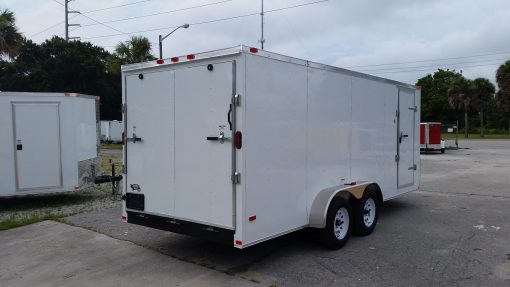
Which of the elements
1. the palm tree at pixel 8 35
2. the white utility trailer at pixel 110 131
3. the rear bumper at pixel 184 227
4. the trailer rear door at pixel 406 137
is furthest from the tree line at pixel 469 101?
the rear bumper at pixel 184 227

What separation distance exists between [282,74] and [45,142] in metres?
6.61

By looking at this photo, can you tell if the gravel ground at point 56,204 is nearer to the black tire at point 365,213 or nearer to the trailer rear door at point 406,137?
the black tire at point 365,213

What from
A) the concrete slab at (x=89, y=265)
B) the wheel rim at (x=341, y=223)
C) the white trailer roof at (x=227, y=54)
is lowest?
the concrete slab at (x=89, y=265)

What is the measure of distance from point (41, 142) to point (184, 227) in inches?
225

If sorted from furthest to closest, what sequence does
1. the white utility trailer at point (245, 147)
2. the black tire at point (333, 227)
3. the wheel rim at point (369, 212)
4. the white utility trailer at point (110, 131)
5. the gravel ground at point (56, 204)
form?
the white utility trailer at point (110, 131) → the gravel ground at point (56, 204) → the wheel rim at point (369, 212) → the black tire at point (333, 227) → the white utility trailer at point (245, 147)

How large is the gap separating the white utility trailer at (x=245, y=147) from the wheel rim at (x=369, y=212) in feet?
0.05

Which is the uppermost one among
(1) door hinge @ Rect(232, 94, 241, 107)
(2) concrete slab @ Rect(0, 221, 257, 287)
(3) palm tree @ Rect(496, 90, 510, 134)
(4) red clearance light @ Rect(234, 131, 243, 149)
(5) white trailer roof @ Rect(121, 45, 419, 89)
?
(3) palm tree @ Rect(496, 90, 510, 134)

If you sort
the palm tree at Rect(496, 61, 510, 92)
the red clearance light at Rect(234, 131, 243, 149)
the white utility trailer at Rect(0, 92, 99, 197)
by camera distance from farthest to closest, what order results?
the palm tree at Rect(496, 61, 510, 92) < the white utility trailer at Rect(0, 92, 99, 197) < the red clearance light at Rect(234, 131, 243, 149)

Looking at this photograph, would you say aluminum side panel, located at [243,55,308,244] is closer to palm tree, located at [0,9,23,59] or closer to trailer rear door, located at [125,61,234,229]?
trailer rear door, located at [125,61,234,229]

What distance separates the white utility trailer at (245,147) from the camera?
16.9 ft

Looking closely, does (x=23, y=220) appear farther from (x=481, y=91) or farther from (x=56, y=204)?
(x=481, y=91)

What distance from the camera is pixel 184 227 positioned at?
5.68 metres

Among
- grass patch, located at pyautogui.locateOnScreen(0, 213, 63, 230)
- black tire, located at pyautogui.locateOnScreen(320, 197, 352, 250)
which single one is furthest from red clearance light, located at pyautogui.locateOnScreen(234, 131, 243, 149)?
grass patch, located at pyautogui.locateOnScreen(0, 213, 63, 230)

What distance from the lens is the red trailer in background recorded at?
27.7 m
